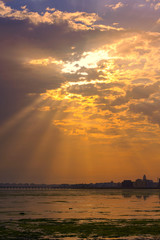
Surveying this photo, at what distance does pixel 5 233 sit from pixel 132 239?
13.9 m

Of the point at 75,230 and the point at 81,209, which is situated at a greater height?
the point at 81,209

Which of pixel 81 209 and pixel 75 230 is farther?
pixel 81 209

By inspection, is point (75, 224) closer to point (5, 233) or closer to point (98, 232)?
point (98, 232)

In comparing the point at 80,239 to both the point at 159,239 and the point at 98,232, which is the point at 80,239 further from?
the point at 159,239

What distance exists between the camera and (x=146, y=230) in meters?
36.8

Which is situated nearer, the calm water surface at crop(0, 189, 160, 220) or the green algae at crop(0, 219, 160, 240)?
the green algae at crop(0, 219, 160, 240)

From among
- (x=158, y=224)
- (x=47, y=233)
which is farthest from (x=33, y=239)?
(x=158, y=224)

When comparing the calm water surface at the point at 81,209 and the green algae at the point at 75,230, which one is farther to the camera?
the calm water surface at the point at 81,209

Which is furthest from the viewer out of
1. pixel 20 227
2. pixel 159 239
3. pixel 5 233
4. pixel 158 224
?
pixel 158 224

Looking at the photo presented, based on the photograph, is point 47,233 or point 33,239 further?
point 47,233

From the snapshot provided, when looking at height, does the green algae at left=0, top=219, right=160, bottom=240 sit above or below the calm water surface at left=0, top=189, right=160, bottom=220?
below

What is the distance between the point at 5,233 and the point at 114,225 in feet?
47.4

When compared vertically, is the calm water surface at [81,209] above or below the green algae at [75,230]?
above

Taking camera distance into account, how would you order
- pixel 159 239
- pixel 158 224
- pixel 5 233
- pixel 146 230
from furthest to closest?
pixel 158 224 < pixel 146 230 < pixel 5 233 < pixel 159 239
